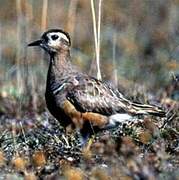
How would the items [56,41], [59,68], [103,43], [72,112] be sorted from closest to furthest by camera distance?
[72,112] < [59,68] < [56,41] < [103,43]

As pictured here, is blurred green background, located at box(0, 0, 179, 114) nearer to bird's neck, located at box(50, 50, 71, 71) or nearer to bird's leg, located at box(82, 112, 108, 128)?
bird's neck, located at box(50, 50, 71, 71)

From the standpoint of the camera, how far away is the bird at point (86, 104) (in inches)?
311

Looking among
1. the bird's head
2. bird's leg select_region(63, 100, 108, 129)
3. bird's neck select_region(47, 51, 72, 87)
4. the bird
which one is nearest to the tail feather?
the bird

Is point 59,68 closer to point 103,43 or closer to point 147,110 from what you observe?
point 147,110

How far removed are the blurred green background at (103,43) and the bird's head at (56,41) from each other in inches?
67.4

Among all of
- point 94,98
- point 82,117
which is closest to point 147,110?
point 94,98

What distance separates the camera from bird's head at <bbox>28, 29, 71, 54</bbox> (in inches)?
334

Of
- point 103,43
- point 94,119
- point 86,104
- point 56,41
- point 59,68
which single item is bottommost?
point 103,43

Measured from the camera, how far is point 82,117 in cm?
790

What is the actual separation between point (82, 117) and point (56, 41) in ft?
→ 3.18

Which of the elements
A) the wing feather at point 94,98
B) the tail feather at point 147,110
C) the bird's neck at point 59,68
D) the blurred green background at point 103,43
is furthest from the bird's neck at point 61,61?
the blurred green background at point 103,43

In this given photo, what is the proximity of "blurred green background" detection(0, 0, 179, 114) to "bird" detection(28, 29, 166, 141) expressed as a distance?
6.12ft

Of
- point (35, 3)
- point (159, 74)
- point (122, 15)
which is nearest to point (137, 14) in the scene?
point (122, 15)

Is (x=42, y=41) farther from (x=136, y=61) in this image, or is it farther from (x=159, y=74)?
(x=136, y=61)
